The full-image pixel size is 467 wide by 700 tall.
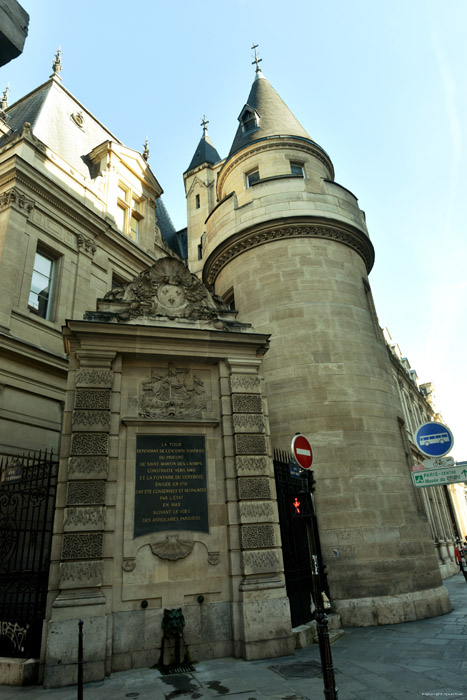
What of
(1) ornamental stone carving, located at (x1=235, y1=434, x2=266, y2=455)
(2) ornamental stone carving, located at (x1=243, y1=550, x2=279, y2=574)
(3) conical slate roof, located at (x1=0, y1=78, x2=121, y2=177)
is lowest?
Result: (2) ornamental stone carving, located at (x1=243, y1=550, x2=279, y2=574)

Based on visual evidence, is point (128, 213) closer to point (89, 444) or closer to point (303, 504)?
point (89, 444)

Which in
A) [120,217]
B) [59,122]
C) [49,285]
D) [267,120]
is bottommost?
[49,285]

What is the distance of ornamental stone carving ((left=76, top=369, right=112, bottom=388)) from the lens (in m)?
8.63

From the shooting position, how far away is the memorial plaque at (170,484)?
8180 millimetres

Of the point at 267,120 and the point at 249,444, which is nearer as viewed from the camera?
the point at 249,444

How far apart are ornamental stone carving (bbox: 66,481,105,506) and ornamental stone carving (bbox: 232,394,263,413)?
10.3ft

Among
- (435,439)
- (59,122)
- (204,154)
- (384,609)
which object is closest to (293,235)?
(435,439)

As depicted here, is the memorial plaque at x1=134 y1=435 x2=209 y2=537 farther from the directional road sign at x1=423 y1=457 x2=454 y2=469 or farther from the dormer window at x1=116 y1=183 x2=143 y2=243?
the dormer window at x1=116 y1=183 x2=143 y2=243

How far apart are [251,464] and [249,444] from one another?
41 centimetres

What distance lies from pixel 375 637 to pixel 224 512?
173 inches

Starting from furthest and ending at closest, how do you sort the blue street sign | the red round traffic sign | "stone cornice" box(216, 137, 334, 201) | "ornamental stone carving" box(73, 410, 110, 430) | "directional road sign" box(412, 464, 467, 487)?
"stone cornice" box(216, 137, 334, 201) → "ornamental stone carving" box(73, 410, 110, 430) → the blue street sign → "directional road sign" box(412, 464, 467, 487) → the red round traffic sign

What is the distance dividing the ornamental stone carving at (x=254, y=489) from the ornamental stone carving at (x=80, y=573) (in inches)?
113

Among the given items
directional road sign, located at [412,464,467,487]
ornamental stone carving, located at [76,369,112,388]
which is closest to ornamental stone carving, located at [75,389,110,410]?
ornamental stone carving, located at [76,369,112,388]

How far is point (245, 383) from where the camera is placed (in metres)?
9.61
